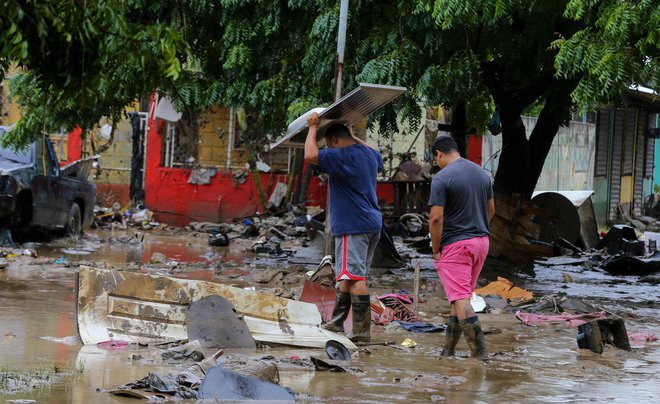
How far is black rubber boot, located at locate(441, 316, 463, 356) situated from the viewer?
7.76 metres

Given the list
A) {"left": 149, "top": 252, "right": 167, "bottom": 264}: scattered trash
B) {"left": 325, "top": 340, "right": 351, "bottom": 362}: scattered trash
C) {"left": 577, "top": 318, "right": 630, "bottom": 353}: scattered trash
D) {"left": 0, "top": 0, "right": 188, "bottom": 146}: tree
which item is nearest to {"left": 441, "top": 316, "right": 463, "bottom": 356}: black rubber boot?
{"left": 325, "top": 340, "right": 351, "bottom": 362}: scattered trash

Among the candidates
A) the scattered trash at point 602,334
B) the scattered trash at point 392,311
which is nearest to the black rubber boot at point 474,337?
the scattered trash at point 602,334

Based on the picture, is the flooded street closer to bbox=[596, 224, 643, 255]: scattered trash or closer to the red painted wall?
bbox=[596, 224, 643, 255]: scattered trash

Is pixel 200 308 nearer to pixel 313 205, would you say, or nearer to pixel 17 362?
pixel 17 362

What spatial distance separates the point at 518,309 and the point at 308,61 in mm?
4245

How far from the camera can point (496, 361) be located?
25.4ft

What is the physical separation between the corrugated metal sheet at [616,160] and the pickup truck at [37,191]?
19.1 metres

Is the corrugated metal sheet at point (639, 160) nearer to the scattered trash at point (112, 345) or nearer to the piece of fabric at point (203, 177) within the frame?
the piece of fabric at point (203, 177)

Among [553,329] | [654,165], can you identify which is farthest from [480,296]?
[654,165]

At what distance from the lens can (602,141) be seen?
103ft

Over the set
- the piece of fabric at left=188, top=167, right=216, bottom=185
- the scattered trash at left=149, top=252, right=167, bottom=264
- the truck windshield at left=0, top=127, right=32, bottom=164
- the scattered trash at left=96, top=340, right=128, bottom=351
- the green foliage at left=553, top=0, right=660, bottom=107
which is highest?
the green foliage at left=553, top=0, right=660, bottom=107

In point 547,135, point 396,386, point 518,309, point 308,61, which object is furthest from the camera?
point 547,135

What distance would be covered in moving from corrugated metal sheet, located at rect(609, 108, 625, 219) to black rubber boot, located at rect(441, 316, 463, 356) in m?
24.9

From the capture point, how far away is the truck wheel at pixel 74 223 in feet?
58.7
